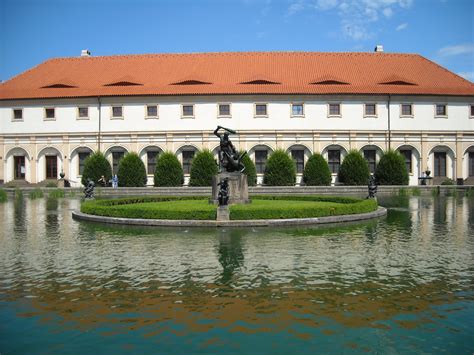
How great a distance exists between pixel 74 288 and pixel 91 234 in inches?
255

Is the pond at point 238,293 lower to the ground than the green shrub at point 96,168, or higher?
lower

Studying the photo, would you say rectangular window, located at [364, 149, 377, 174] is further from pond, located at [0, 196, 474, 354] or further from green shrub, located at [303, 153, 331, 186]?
pond, located at [0, 196, 474, 354]

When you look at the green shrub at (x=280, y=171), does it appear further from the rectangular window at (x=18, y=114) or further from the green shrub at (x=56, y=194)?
the rectangular window at (x=18, y=114)

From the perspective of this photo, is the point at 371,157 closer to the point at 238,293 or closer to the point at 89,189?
the point at 89,189

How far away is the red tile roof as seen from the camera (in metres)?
43.3

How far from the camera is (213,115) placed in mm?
43406

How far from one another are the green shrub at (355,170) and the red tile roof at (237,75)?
6583mm

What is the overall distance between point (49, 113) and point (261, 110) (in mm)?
20926

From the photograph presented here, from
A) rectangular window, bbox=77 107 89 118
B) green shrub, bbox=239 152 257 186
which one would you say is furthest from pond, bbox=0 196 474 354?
rectangular window, bbox=77 107 89 118

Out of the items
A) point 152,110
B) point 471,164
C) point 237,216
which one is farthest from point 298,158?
point 237,216

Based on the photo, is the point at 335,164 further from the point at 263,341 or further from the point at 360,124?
the point at 263,341

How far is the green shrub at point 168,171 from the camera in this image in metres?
39.8

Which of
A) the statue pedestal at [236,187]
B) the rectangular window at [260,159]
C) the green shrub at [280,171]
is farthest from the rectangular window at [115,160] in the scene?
the statue pedestal at [236,187]

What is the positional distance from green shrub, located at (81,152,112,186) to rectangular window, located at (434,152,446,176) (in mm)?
31421
